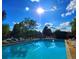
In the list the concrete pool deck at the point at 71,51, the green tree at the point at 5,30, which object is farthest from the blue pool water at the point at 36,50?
the green tree at the point at 5,30

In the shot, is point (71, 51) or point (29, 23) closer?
point (71, 51)

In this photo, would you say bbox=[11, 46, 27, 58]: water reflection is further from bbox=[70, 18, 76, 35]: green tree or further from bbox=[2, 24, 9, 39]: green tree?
bbox=[70, 18, 76, 35]: green tree

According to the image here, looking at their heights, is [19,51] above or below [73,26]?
below

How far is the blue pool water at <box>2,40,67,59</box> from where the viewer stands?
4.60m

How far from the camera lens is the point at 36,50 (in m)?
4.62

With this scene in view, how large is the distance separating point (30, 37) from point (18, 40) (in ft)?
0.91

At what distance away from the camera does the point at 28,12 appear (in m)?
4.63

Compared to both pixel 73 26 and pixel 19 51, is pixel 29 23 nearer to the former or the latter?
pixel 19 51

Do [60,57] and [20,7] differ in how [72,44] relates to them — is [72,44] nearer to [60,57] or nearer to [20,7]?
[60,57]

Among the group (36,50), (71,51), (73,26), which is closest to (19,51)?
(36,50)

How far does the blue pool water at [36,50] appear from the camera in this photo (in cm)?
460

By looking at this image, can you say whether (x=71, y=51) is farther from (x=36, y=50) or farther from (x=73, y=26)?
(x=36, y=50)

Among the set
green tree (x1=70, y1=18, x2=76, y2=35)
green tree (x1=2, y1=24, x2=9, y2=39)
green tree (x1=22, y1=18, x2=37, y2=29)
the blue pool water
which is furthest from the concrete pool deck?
green tree (x1=2, y1=24, x2=9, y2=39)

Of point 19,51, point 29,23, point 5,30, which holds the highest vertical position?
point 29,23
